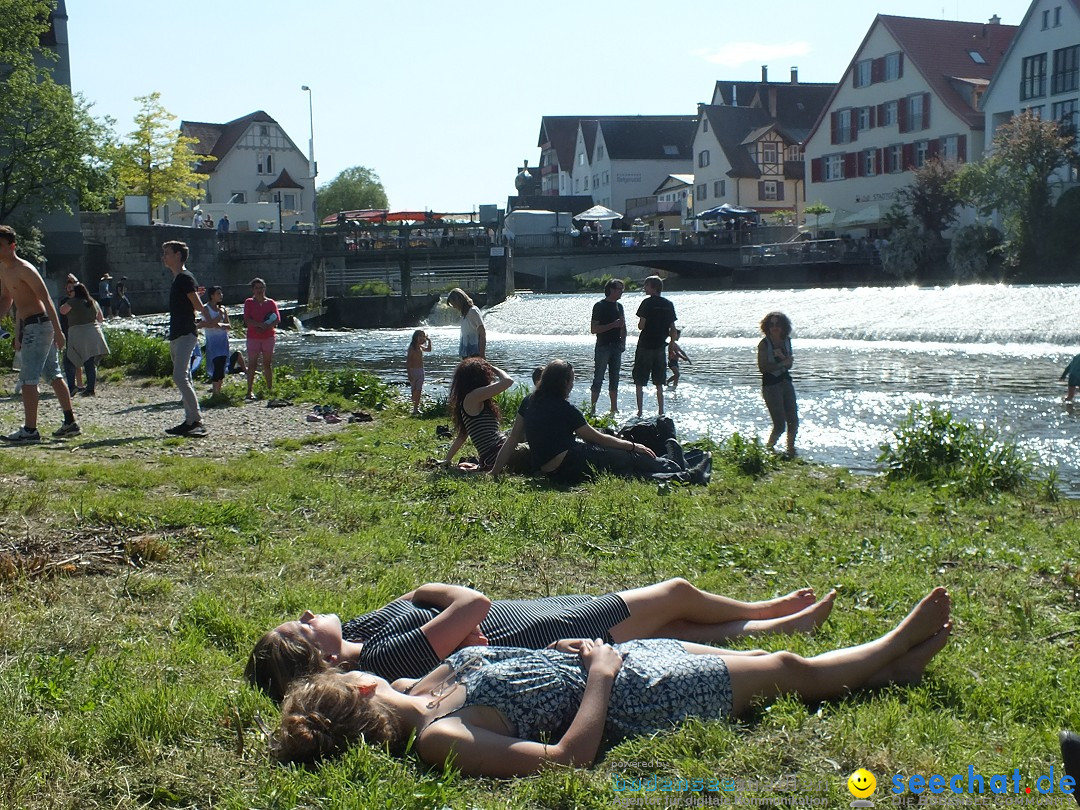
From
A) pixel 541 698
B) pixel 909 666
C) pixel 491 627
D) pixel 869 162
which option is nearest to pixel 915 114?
pixel 869 162

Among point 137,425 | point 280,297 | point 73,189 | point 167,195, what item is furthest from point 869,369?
point 167,195

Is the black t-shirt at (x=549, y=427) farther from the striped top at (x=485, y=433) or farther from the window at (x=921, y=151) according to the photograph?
the window at (x=921, y=151)

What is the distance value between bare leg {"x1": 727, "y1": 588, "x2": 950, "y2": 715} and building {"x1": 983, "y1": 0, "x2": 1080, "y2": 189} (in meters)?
53.5

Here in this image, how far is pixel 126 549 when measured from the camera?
6621 millimetres

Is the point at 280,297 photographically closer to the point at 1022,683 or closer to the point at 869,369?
the point at 869,369

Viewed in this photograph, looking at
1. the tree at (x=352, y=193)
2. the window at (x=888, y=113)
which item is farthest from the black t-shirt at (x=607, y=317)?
the tree at (x=352, y=193)

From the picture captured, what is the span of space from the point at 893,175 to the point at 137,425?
59468mm

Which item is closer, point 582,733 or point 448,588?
point 582,733

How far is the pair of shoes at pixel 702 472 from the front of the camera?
977 centimetres

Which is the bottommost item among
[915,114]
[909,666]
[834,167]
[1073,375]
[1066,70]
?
[909,666]

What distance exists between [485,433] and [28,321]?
15.3ft

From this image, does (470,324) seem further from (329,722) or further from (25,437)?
(329,722)

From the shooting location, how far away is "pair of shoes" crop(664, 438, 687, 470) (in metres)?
10.1

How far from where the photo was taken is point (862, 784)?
3500mm
